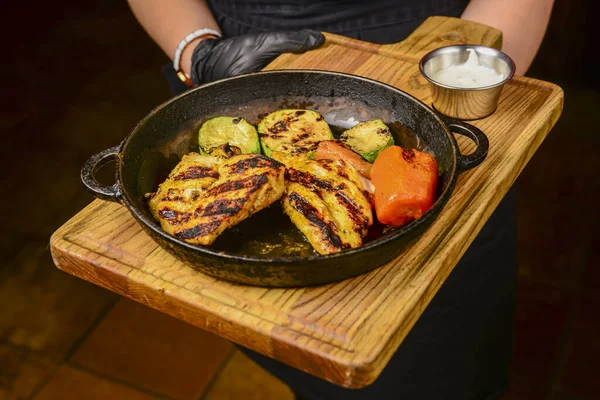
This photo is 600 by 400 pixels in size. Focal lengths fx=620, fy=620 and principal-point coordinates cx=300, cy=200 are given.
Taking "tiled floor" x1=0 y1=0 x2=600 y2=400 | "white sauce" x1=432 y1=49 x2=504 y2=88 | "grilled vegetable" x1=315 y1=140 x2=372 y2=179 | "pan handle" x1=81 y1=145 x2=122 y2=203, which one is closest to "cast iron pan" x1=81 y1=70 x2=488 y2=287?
"pan handle" x1=81 y1=145 x2=122 y2=203

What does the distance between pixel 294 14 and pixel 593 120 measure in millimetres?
2233

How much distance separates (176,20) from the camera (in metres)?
1.95

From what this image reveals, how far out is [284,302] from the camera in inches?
40.7

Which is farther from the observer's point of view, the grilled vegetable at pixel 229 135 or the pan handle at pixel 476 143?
the grilled vegetable at pixel 229 135

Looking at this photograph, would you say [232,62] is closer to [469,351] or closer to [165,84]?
[469,351]

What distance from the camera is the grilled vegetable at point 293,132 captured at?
52.3 inches

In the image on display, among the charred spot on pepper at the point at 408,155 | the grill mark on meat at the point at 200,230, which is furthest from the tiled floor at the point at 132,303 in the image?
the charred spot on pepper at the point at 408,155

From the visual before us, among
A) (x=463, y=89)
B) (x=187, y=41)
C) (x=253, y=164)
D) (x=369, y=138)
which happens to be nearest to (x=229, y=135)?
(x=253, y=164)

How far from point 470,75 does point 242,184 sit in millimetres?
716

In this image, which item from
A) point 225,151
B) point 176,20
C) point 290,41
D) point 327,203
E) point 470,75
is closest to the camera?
point 327,203

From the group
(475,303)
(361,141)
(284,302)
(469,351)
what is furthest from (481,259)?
(284,302)

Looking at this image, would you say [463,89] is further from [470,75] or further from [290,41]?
[290,41]

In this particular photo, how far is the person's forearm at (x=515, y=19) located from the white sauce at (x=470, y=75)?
1.09 feet

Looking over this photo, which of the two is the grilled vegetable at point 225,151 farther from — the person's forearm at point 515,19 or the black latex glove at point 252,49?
the person's forearm at point 515,19
